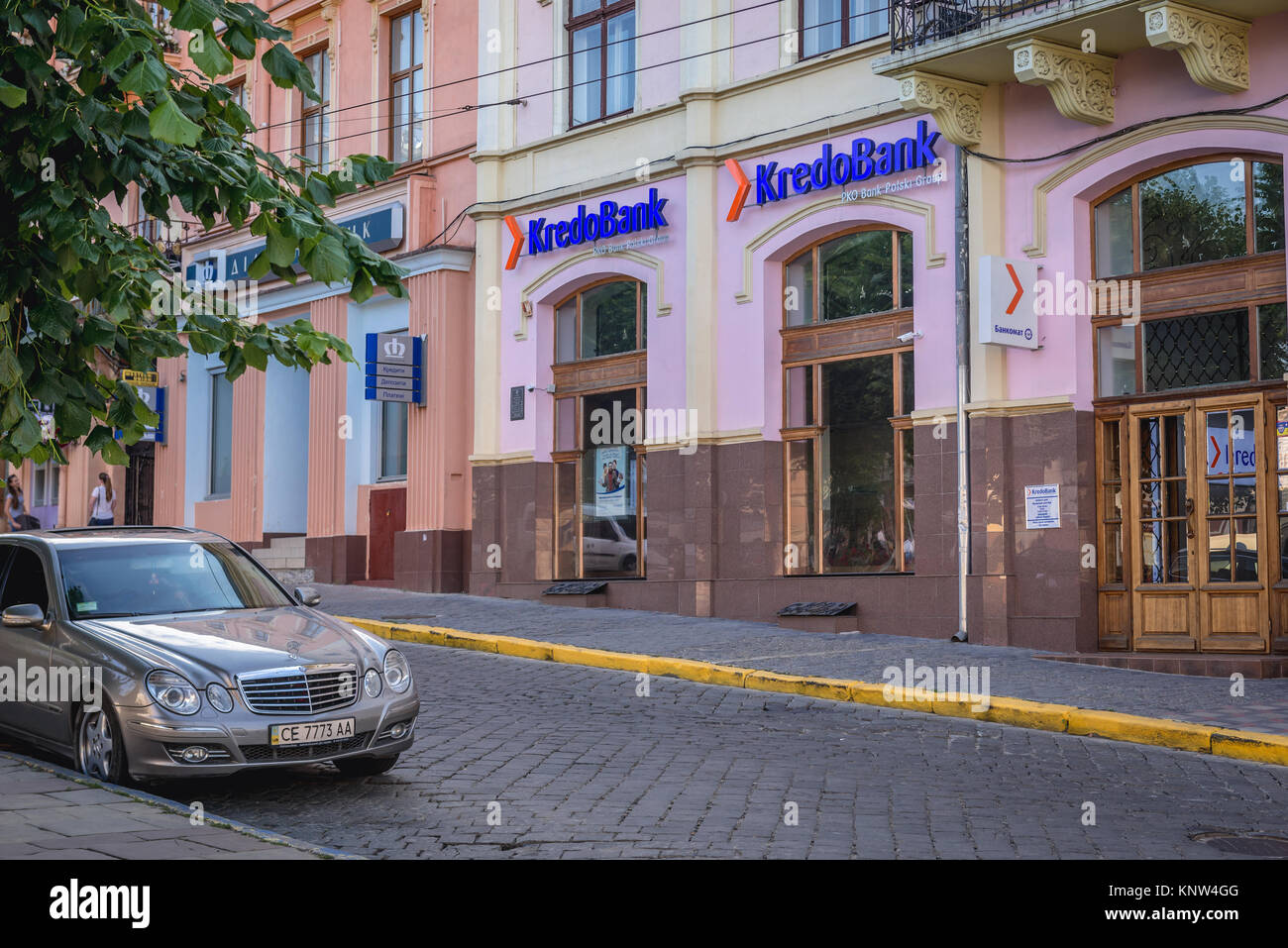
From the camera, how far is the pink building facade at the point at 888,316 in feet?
49.4

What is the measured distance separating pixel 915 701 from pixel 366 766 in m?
5.27

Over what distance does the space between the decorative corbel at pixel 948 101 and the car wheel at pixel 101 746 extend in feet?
36.4

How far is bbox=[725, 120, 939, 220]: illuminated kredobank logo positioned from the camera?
17.5 m

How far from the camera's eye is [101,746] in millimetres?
8812

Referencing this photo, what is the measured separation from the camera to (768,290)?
1933 centimetres

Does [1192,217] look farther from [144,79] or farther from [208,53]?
[144,79]

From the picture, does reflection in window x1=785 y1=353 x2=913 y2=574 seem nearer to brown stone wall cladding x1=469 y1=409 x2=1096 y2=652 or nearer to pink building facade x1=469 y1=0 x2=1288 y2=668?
pink building facade x1=469 y1=0 x2=1288 y2=668

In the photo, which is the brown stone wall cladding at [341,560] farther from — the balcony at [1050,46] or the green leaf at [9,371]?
the green leaf at [9,371]

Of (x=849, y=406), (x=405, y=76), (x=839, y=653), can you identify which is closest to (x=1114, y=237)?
(x=849, y=406)

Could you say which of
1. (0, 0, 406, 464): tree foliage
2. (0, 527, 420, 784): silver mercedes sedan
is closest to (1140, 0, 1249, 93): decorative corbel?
(0, 0, 406, 464): tree foliage

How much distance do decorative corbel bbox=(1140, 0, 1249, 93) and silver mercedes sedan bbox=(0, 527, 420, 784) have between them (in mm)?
9590

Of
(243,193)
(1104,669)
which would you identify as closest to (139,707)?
(243,193)

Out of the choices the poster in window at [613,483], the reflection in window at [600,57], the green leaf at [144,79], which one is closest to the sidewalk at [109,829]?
the green leaf at [144,79]

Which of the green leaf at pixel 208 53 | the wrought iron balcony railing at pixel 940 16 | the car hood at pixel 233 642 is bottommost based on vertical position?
the car hood at pixel 233 642
